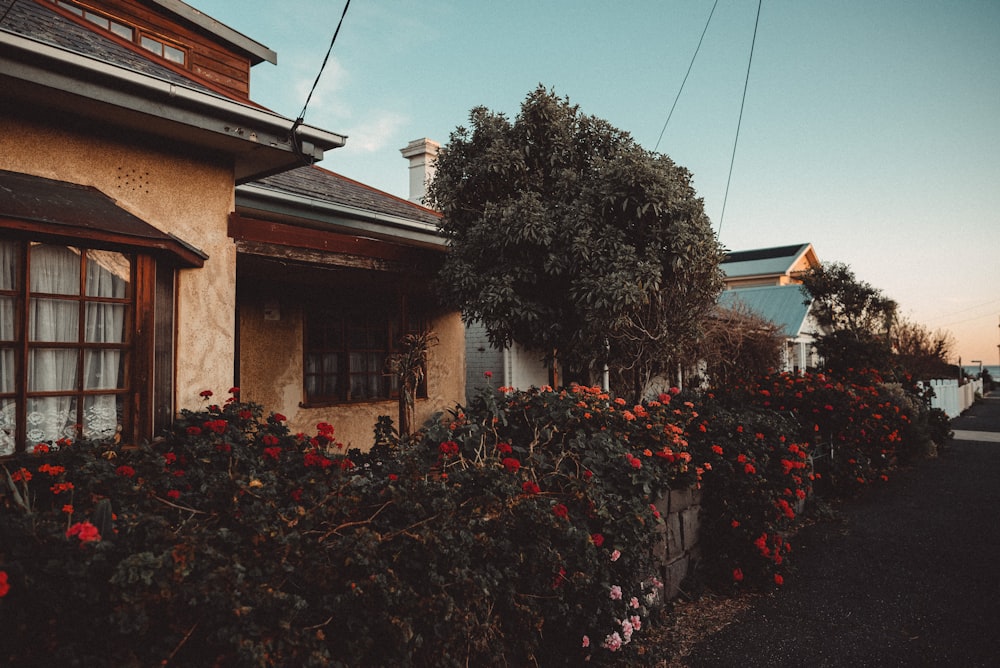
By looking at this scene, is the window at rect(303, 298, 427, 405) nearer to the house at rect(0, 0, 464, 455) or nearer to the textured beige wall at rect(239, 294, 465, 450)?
the textured beige wall at rect(239, 294, 465, 450)

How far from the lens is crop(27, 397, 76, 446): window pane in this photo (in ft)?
12.1

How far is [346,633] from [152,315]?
10.1 ft

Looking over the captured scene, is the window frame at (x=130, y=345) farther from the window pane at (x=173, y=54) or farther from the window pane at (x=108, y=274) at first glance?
the window pane at (x=173, y=54)

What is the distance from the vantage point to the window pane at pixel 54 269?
3.71 metres

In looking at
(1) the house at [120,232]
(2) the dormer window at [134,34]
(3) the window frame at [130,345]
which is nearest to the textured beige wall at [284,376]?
(1) the house at [120,232]

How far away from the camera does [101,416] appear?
399 centimetres

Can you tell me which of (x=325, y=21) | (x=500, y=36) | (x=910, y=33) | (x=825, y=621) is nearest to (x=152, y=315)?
(x=325, y=21)

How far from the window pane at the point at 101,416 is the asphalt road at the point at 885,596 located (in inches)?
162

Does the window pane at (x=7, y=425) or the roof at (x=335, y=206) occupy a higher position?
the roof at (x=335, y=206)

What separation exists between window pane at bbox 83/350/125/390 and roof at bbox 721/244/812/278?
27.9m

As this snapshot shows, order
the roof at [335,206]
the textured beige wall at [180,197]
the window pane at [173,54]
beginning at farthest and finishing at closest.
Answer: the window pane at [173,54] → the roof at [335,206] → the textured beige wall at [180,197]

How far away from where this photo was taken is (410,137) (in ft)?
49.0

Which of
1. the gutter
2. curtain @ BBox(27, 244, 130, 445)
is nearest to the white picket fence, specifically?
the gutter

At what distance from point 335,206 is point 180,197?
2892 mm
